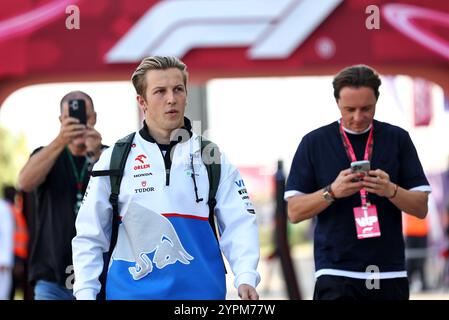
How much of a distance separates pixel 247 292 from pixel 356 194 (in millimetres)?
1353

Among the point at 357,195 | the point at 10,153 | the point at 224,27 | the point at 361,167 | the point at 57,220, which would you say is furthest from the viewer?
the point at 10,153

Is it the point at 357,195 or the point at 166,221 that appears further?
the point at 357,195

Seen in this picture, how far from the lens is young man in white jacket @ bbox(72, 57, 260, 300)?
4910 mm

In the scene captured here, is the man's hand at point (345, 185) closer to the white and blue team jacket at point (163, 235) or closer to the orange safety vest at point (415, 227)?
the white and blue team jacket at point (163, 235)

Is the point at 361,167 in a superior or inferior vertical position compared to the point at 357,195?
superior

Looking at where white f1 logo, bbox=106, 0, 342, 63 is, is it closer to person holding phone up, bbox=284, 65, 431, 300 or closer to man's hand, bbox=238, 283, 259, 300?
person holding phone up, bbox=284, 65, 431, 300

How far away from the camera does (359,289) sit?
19.1 feet

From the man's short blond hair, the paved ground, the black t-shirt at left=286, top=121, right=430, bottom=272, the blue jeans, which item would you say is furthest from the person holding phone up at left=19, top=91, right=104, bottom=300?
the paved ground

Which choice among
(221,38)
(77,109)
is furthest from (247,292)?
(221,38)

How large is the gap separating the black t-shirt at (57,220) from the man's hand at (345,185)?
1.92 m

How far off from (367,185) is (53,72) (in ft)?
23.3

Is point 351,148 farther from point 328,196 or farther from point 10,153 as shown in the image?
point 10,153

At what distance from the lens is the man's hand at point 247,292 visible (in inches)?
186

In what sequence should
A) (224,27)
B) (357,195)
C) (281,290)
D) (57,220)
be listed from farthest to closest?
(281,290) → (224,27) → (57,220) → (357,195)
